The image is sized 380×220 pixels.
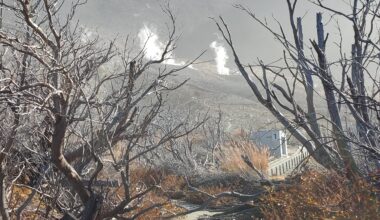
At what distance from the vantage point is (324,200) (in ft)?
24.1

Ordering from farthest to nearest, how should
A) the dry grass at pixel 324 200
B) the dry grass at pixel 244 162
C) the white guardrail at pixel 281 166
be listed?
the white guardrail at pixel 281 166 < the dry grass at pixel 244 162 < the dry grass at pixel 324 200

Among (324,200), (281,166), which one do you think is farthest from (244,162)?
(324,200)

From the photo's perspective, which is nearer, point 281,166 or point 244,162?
point 244,162

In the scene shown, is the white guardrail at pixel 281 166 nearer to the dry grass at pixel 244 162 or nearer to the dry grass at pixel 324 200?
the dry grass at pixel 244 162

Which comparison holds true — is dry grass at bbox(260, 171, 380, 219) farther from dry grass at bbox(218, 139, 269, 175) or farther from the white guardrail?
the white guardrail

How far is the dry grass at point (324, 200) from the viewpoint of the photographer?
6.36 meters

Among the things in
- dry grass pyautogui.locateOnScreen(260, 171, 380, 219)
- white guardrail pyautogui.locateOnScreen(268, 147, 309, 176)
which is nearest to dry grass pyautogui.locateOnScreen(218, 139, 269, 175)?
white guardrail pyautogui.locateOnScreen(268, 147, 309, 176)

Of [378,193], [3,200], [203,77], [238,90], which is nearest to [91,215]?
[3,200]

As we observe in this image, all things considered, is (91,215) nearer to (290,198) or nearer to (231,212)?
(290,198)

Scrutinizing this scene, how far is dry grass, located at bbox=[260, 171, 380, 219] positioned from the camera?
251 inches

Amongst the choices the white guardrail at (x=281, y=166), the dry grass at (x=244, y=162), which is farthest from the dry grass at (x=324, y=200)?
the white guardrail at (x=281, y=166)

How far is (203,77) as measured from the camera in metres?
80.5

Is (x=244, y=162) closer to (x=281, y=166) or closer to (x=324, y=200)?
(x=281, y=166)

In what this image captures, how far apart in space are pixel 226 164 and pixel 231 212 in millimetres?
7946
